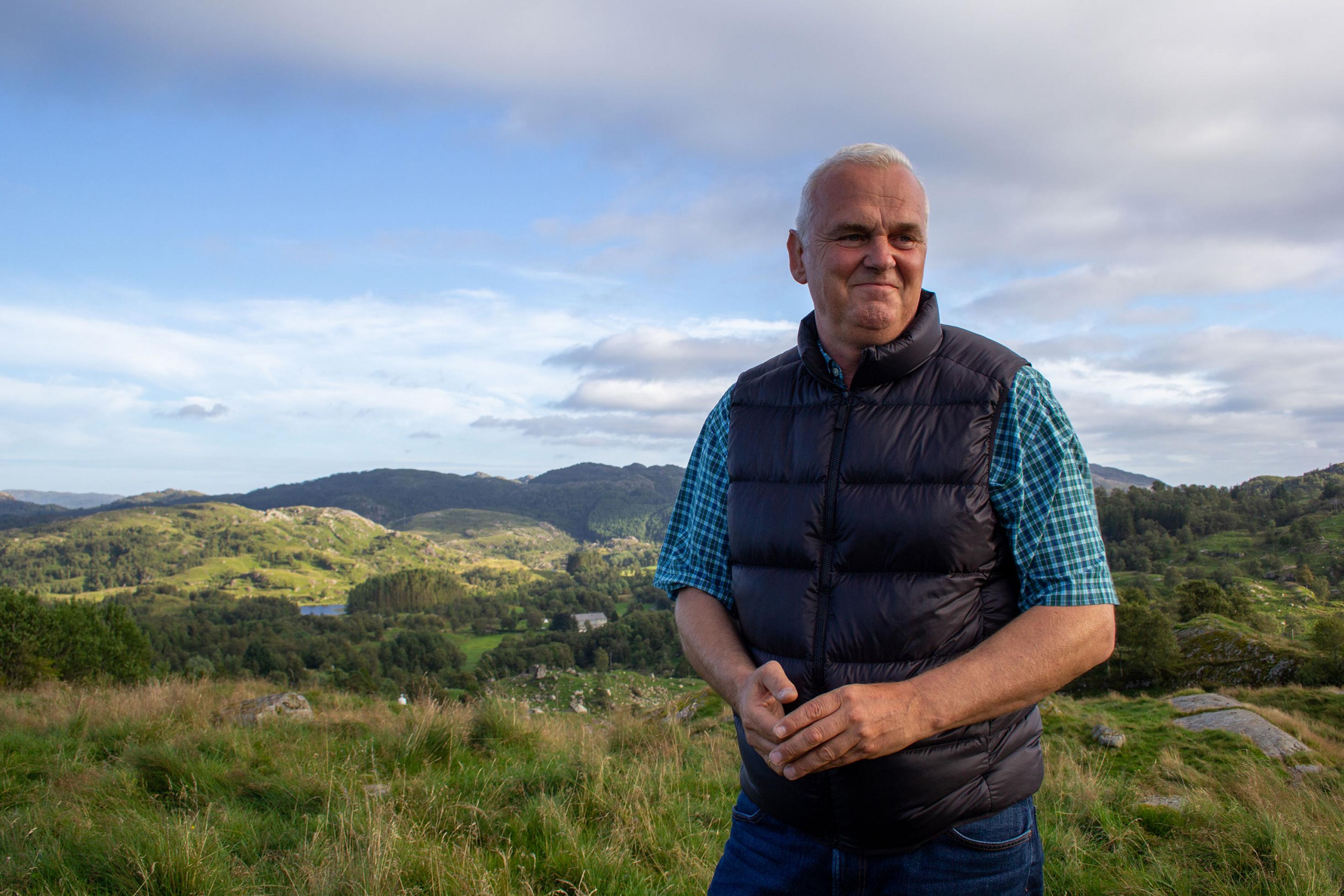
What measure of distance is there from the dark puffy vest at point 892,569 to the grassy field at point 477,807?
2033 millimetres

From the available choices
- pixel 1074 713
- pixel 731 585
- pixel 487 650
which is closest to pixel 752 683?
pixel 731 585

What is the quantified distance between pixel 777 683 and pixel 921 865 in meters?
0.58

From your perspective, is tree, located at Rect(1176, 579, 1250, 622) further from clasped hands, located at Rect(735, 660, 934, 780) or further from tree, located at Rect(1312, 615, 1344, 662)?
clasped hands, located at Rect(735, 660, 934, 780)

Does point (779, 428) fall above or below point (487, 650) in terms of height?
above

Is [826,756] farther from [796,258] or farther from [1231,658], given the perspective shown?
[1231,658]

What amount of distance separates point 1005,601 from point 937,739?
0.38 metres

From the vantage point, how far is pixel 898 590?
1758 millimetres

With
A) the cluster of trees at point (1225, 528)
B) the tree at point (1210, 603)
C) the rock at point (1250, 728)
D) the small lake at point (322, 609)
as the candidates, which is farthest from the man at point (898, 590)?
the small lake at point (322, 609)

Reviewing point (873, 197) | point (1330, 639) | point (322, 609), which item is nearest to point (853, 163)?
point (873, 197)

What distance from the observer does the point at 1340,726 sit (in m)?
11.0

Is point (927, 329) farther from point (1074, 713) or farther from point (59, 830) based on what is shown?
point (1074, 713)

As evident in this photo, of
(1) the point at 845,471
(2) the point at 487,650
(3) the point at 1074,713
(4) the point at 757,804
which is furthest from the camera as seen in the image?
(2) the point at 487,650

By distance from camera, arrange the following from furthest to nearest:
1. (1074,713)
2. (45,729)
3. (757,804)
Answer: (1074,713) → (45,729) → (757,804)

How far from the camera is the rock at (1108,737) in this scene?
24.2 ft
